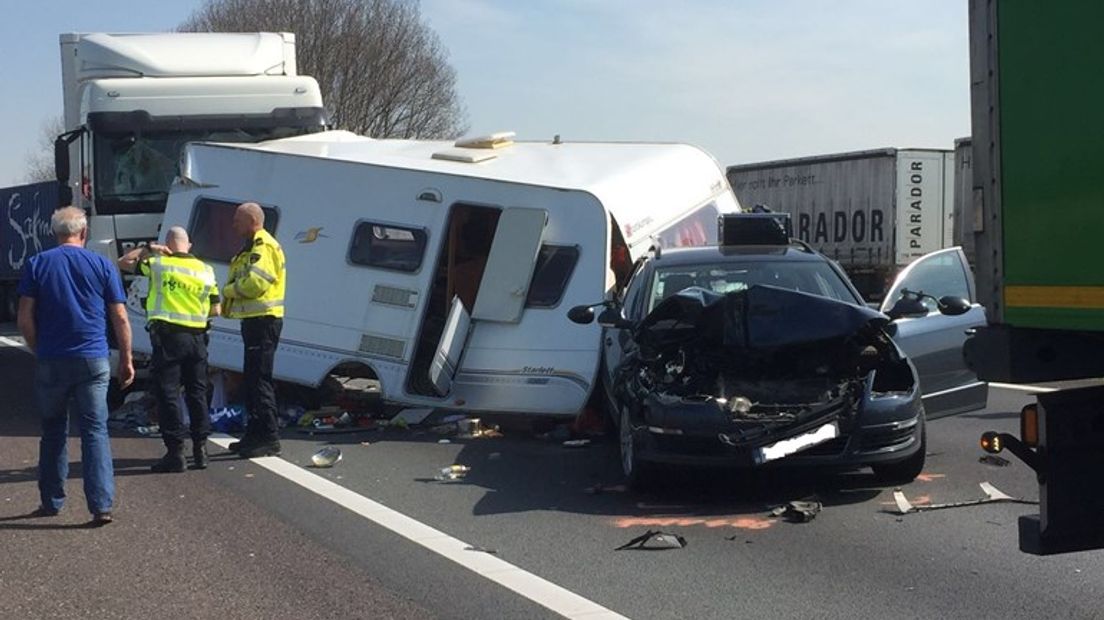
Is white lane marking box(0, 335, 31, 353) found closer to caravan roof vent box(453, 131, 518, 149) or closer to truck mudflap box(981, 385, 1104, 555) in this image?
caravan roof vent box(453, 131, 518, 149)

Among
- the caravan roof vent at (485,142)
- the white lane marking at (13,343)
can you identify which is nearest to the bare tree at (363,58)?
the white lane marking at (13,343)

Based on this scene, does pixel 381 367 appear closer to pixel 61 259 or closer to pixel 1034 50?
pixel 61 259

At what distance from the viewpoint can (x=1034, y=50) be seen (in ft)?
14.8

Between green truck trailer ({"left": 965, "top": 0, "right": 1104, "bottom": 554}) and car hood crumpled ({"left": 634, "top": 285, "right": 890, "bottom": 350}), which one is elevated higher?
green truck trailer ({"left": 965, "top": 0, "right": 1104, "bottom": 554})

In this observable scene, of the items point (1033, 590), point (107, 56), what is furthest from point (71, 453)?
point (1033, 590)

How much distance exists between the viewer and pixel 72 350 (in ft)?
27.0

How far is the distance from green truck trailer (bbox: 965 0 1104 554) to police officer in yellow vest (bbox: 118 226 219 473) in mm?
6709

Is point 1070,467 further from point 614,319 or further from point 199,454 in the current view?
point 199,454

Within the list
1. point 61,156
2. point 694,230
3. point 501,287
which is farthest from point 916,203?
point 61,156

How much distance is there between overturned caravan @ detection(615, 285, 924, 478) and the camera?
862 centimetres

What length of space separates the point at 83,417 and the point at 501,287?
4751mm

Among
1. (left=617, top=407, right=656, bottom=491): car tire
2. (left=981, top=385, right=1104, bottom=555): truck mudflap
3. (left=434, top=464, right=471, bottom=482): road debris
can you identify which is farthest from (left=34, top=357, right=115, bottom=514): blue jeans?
(left=981, top=385, right=1104, bottom=555): truck mudflap

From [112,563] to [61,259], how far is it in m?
2.00

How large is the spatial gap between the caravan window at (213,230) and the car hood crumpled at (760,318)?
5.45 meters
